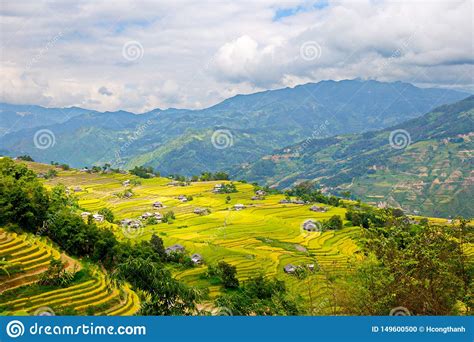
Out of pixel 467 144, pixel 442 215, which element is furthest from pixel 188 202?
pixel 467 144

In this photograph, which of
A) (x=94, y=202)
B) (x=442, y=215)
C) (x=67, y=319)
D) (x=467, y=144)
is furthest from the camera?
(x=467, y=144)

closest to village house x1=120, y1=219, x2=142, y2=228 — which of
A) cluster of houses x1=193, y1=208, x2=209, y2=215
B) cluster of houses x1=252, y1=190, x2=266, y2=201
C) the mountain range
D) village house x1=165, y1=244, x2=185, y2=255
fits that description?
cluster of houses x1=193, y1=208, x2=209, y2=215

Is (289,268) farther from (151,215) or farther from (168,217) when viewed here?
(151,215)

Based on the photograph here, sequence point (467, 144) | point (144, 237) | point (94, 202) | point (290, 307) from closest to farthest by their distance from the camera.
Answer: point (290, 307), point (144, 237), point (94, 202), point (467, 144)

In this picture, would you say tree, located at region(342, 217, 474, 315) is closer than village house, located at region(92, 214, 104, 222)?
Yes

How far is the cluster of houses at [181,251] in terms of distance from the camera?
120ft

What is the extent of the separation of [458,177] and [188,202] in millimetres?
120639

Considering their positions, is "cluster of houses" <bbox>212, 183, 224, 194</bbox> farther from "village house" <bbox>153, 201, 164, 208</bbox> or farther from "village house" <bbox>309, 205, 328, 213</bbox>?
"village house" <bbox>309, 205, 328, 213</bbox>

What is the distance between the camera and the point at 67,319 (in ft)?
26.0

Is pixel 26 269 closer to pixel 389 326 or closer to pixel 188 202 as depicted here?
pixel 389 326

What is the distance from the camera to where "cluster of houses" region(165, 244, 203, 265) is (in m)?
36.6

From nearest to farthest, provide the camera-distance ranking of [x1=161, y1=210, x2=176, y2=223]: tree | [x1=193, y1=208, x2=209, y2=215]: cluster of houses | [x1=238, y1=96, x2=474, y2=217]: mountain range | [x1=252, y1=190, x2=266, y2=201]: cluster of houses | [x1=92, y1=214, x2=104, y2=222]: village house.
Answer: [x1=92, y1=214, x2=104, y2=222]: village house → [x1=161, y1=210, x2=176, y2=223]: tree → [x1=193, y1=208, x2=209, y2=215]: cluster of houses → [x1=252, y1=190, x2=266, y2=201]: cluster of houses → [x1=238, y1=96, x2=474, y2=217]: mountain range

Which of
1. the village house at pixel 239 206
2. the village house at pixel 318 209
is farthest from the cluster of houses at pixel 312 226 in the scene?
the village house at pixel 239 206

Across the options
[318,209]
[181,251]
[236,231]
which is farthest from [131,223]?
[318,209]
